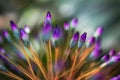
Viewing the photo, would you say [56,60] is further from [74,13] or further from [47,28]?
[74,13]

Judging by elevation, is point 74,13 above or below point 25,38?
below

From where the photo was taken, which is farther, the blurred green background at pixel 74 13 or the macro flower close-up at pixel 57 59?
the blurred green background at pixel 74 13

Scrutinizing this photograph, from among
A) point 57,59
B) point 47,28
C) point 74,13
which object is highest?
point 47,28

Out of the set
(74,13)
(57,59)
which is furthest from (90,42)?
(74,13)

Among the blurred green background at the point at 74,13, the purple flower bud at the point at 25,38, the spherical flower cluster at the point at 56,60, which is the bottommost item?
the blurred green background at the point at 74,13

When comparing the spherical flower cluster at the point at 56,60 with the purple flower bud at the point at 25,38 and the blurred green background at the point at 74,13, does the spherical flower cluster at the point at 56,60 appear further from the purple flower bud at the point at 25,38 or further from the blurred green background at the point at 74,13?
the blurred green background at the point at 74,13

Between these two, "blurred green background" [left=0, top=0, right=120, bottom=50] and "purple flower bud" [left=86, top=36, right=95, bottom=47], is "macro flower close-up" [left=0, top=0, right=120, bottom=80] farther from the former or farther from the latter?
"blurred green background" [left=0, top=0, right=120, bottom=50]

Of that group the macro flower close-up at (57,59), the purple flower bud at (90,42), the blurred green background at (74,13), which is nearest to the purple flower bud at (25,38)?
the macro flower close-up at (57,59)

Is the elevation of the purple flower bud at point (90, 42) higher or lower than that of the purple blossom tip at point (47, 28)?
lower

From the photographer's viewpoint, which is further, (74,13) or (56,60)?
(74,13)
